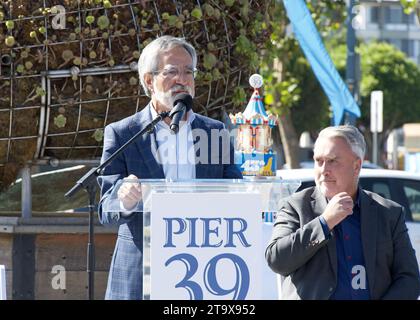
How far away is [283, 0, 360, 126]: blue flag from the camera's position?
7.04 m

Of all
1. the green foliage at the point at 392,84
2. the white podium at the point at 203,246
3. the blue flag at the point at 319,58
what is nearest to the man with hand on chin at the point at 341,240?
the white podium at the point at 203,246

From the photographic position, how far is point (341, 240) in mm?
3471

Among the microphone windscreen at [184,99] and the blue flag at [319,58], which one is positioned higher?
the blue flag at [319,58]

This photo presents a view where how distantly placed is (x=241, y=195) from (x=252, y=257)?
20cm

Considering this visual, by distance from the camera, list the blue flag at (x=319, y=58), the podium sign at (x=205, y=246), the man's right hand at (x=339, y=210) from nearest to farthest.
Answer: the podium sign at (x=205, y=246), the man's right hand at (x=339, y=210), the blue flag at (x=319, y=58)

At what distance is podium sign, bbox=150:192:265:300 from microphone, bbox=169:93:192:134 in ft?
1.17

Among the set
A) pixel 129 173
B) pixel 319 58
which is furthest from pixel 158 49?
pixel 319 58

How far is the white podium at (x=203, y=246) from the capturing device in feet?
9.93

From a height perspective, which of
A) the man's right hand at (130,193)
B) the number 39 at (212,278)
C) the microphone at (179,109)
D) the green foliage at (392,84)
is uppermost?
the green foliage at (392,84)

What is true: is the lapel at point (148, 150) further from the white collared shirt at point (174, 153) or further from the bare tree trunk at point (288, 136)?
the bare tree trunk at point (288, 136)

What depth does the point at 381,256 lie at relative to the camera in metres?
3.43

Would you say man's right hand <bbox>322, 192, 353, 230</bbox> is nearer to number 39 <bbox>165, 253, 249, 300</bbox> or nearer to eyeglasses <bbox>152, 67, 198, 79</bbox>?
number 39 <bbox>165, 253, 249, 300</bbox>

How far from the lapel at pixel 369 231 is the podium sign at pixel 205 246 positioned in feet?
1.68

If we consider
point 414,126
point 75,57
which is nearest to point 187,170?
point 75,57
